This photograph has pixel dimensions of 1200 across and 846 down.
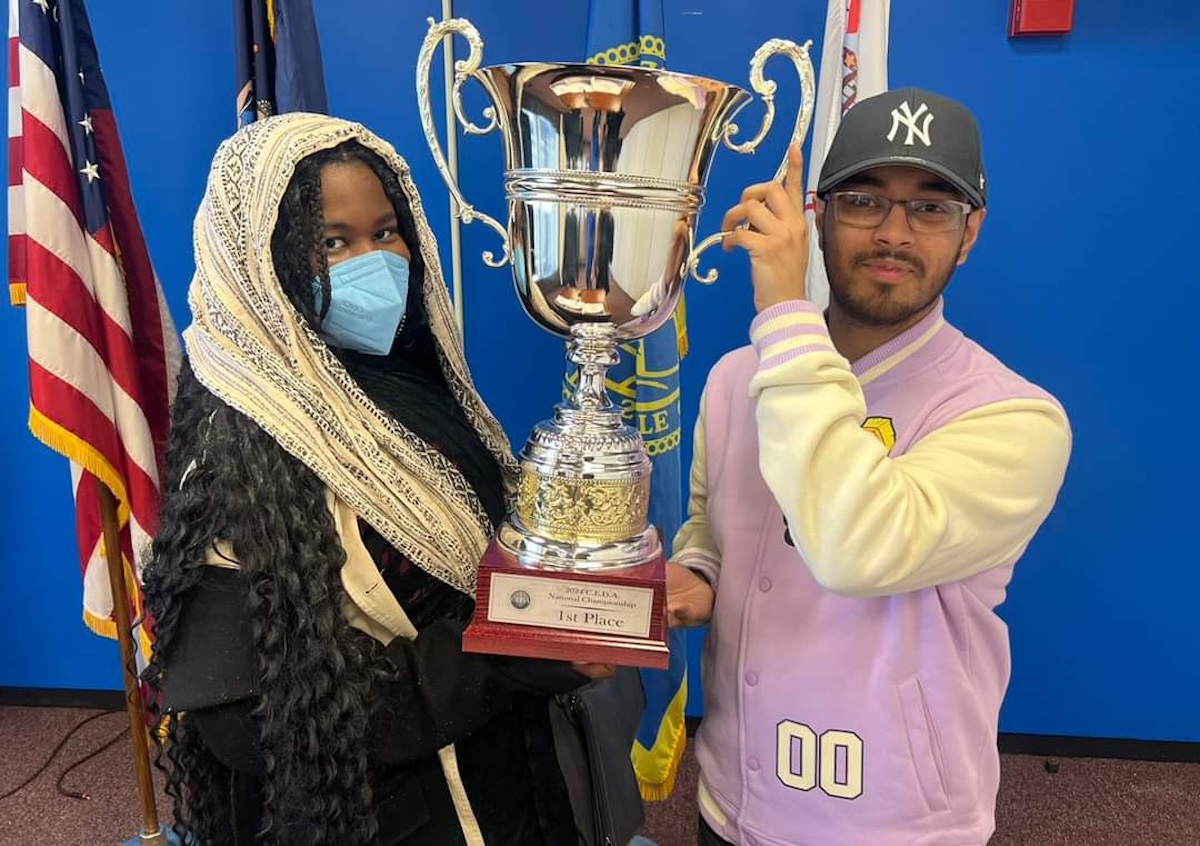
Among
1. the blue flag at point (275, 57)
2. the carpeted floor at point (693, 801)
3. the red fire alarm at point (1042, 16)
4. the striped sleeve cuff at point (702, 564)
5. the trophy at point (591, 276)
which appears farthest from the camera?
the carpeted floor at point (693, 801)

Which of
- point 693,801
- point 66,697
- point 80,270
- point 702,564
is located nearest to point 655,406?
point 702,564

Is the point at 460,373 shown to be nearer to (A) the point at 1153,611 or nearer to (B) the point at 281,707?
(B) the point at 281,707

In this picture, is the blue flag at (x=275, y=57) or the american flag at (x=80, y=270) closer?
the american flag at (x=80, y=270)

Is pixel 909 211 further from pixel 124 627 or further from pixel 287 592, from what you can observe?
pixel 124 627

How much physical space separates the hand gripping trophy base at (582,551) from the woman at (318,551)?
0.22ft

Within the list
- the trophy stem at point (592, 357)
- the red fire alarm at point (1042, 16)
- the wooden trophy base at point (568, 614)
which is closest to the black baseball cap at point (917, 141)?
the trophy stem at point (592, 357)

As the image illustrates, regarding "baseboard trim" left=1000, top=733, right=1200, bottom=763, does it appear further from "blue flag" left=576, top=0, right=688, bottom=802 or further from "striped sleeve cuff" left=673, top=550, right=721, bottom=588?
"striped sleeve cuff" left=673, top=550, right=721, bottom=588

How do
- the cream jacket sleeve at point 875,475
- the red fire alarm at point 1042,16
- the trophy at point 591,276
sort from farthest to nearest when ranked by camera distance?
the red fire alarm at point 1042,16 < the trophy at point 591,276 < the cream jacket sleeve at point 875,475

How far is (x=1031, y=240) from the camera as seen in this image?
2.03 meters

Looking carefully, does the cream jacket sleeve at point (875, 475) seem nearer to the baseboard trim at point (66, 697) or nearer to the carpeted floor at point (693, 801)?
the carpeted floor at point (693, 801)

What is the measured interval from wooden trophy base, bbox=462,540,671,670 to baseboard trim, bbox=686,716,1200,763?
1.93 meters

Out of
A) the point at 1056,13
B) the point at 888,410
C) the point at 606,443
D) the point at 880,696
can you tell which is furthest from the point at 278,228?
the point at 1056,13

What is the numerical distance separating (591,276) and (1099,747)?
2258mm

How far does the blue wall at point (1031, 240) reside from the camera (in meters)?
1.95
